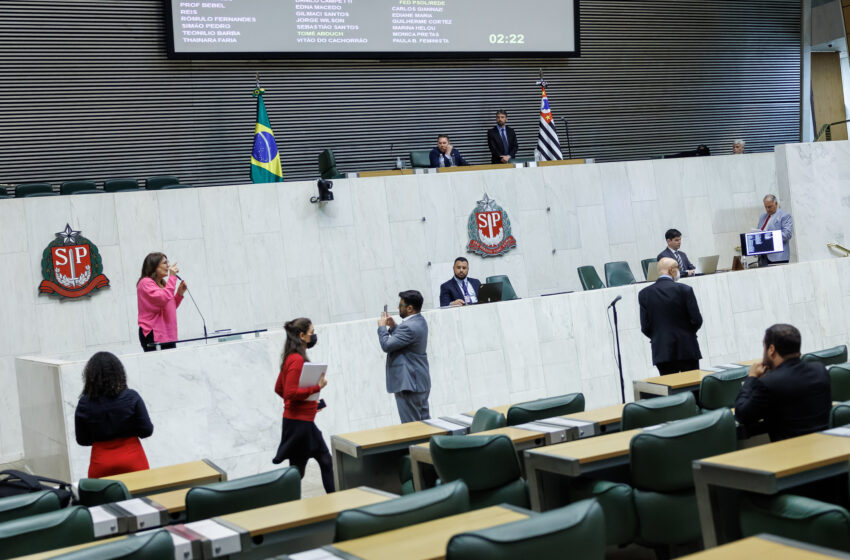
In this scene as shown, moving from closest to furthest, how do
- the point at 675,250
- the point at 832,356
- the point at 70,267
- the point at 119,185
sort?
the point at 832,356 < the point at 70,267 < the point at 675,250 < the point at 119,185

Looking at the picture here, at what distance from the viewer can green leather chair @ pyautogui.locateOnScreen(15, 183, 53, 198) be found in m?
11.0

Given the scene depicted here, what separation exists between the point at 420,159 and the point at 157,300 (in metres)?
6.47

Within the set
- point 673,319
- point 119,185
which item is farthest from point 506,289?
point 119,185

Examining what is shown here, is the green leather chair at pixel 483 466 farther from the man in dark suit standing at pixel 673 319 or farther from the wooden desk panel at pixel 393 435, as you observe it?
the man in dark suit standing at pixel 673 319

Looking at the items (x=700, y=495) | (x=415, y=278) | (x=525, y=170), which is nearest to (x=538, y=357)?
(x=415, y=278)

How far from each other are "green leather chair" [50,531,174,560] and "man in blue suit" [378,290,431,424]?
12.3 feet

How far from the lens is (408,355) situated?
6.77 meters

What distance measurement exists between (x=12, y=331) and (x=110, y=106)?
3.98m

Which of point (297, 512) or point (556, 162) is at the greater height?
point (556, 162)

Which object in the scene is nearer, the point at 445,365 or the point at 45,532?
the point at 45,532

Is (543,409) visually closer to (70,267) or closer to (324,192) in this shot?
(324,192)

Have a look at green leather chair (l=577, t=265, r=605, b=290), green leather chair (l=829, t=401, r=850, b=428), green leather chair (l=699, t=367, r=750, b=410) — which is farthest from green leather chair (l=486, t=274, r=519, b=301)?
green leather chair (l=829, t=401, r=850, b=428)

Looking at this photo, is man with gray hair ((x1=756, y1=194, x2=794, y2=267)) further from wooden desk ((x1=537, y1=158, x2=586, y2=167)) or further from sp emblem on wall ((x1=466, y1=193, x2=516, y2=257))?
sp emblem on wall ((x1=466, y1=193, x2=516, y2=257))

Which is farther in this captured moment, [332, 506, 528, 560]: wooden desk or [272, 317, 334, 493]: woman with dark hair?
[272, 317, 334, 493]: woman with dark hair
